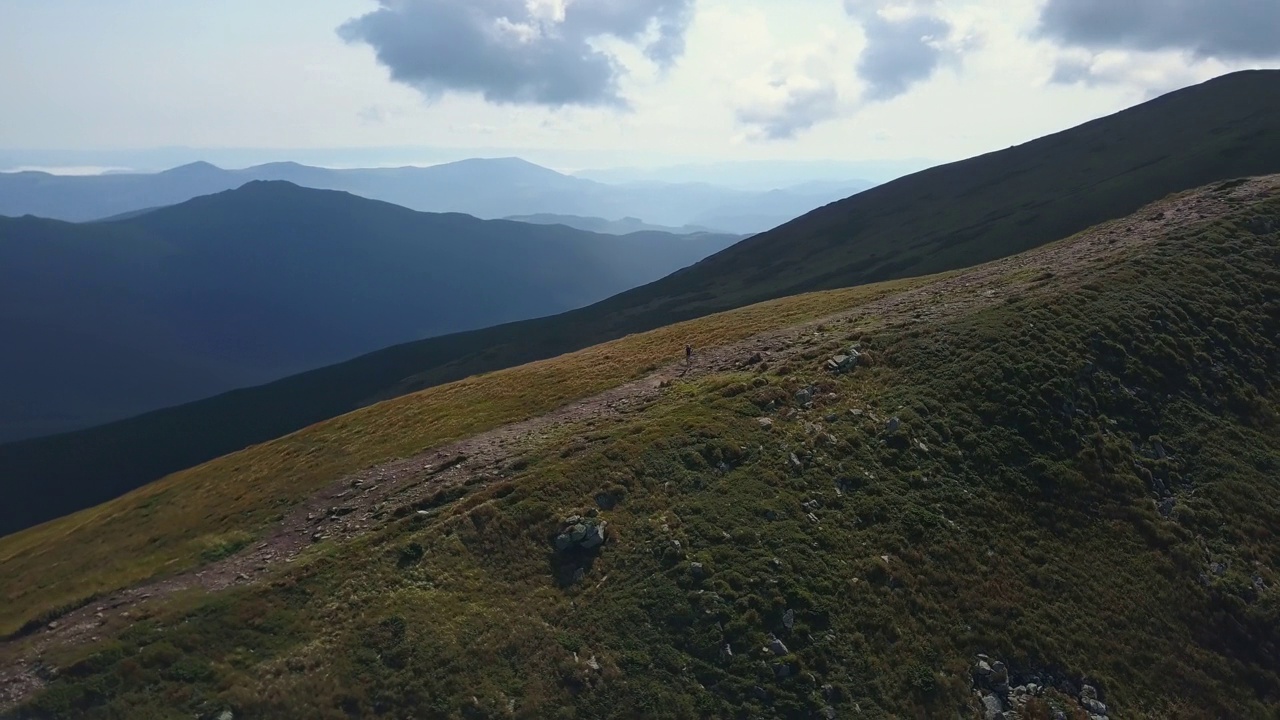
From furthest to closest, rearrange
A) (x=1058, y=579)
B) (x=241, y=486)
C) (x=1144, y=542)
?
1. (x=241, y=486)
2. (x=1144, y=542)
3. (x=1058, y=579)

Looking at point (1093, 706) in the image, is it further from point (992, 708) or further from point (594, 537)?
point (594, 537)

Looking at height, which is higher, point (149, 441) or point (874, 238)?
point (874, 238)

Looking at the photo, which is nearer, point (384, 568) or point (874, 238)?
point (384, 568)

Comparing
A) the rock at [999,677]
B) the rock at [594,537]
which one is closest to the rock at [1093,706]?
the rock at [999,677]

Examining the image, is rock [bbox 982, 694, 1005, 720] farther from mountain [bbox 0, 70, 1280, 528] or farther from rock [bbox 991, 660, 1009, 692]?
mountain [bbox 0, 70, 1280, 528]

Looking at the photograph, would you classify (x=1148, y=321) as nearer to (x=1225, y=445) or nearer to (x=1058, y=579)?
(x=1225, y=445)

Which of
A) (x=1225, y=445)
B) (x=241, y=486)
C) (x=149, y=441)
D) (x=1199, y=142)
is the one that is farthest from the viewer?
(x=149, y=441)

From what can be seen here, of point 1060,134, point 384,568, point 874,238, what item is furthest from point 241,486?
point 1060,134
